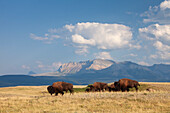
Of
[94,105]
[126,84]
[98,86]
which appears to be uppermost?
[126,84]

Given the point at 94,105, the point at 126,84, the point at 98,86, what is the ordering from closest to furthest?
the point at 94,105 → the point at 126,84 → the point at 98,86

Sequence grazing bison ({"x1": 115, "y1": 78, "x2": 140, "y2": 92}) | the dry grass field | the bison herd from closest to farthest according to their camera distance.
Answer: the dry grass field
the bison herd
grazing bison ({"x1": 115, "y1": 78, "x2": 140, "y2": 92})

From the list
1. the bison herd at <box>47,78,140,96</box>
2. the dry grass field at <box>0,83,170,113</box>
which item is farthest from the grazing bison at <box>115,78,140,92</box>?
the dry grass field at <box>0,83,170,113</box>

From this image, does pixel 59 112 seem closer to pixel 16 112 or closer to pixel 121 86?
pixel 16 112

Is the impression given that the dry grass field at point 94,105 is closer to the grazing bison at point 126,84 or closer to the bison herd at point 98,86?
the bison herd at point 98,86

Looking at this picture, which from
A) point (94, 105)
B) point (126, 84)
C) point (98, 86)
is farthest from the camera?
point (98, 86)

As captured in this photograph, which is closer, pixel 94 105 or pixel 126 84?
pixel 94 105

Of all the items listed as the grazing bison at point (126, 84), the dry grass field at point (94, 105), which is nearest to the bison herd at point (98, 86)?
the grazing bison at point (126, 84)

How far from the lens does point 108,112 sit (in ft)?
52.5

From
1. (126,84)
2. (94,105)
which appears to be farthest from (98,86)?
(94,105)

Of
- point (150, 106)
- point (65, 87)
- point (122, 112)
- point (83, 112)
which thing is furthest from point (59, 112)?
point (65, 87)

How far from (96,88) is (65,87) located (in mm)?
14128

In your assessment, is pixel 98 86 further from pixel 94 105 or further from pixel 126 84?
pixel 94 105

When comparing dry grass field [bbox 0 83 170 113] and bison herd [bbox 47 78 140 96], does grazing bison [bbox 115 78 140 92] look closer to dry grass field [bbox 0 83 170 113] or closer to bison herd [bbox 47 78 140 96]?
bison herd [bbox 47 78 140 96]
